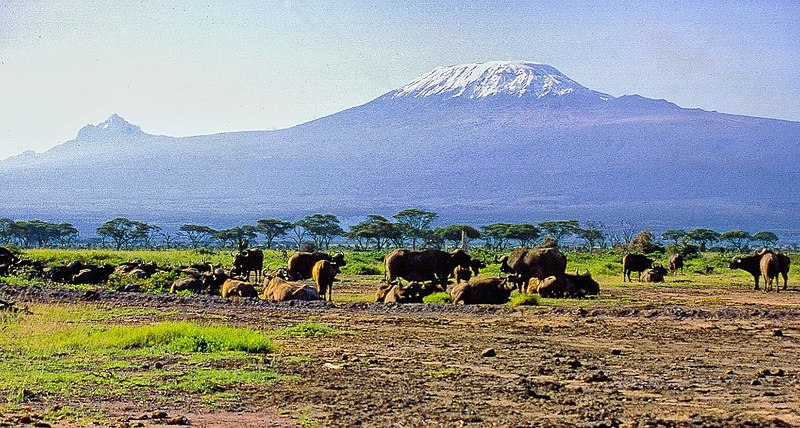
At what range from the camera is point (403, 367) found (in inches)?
535

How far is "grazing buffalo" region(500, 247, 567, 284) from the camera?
30250 millimetres

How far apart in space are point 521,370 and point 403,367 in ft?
4.97

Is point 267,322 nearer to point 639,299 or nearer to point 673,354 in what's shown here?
point 673,354

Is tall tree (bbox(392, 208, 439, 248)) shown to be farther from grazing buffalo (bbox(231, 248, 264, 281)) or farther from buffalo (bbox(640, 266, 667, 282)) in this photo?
grazing buffalo (bbox(231, 248, 264, 281))

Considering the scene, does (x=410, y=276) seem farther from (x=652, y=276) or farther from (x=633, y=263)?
(x=633, y=263)

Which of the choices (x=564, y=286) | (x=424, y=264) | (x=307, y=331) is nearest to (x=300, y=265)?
(x=424, y=264)

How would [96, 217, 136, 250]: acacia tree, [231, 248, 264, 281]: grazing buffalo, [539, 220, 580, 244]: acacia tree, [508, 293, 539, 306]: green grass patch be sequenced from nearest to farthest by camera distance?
[508, 293, 539, 306]: green grass patch
[231, 248, 264, 281]: grazing buffalo
[539, 220, 580, 244]: acacia tree
[96, 217, 136, 250]: acacia tree

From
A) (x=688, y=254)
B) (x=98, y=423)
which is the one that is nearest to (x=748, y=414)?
(x=98, y=423)

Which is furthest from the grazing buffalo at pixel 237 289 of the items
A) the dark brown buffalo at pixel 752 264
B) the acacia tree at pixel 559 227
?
the acacia tree at pixel 559 227

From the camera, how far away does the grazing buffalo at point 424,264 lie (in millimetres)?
32406

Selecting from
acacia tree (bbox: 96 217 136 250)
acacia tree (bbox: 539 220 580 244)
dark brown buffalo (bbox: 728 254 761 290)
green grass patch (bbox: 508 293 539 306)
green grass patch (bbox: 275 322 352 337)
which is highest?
dark brown buffalo (bbox: 728 254 761 290)

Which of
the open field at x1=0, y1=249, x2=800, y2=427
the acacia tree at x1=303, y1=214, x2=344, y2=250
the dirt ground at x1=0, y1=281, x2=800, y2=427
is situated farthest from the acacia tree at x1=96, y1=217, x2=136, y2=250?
the dirt ground at x1=0, y1=281, x2=800, y2=427

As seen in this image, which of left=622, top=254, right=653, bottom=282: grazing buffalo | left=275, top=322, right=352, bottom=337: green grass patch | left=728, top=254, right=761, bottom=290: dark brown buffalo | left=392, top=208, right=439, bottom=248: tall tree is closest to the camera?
left=275, top=322, right=352, bottom=337: green grass patch

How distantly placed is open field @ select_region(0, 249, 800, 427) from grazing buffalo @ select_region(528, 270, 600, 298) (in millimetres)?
4862
